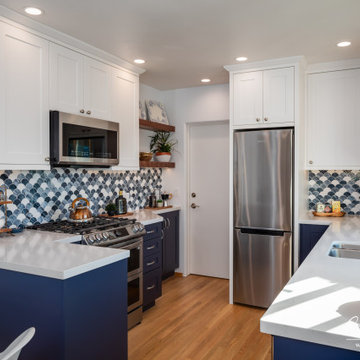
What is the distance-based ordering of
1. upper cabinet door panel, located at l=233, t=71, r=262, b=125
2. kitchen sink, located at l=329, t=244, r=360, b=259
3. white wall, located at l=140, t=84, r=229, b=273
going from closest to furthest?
kitchen sink, located at l=329, t=244, r=360, b=259
upper cabinet door panel, located at l=233, t=71, r=262, b=125
white wall, located at l=140, t=84, r=229, b=273

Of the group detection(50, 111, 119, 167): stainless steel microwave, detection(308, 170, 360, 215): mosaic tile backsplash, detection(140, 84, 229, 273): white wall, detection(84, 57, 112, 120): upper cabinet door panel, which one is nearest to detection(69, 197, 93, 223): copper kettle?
detection(50, 111, 119, 167): stainless steel microwave

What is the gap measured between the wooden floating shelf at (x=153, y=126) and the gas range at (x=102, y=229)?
1.26 meters

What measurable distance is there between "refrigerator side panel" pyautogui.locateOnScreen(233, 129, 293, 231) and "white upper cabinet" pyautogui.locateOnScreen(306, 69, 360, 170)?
49 centimetres

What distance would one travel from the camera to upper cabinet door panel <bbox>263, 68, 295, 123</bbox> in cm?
365

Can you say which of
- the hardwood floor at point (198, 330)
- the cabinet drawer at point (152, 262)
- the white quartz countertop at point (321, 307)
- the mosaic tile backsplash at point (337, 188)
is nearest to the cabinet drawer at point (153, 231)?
the cabinet drawer at point (152, 262)

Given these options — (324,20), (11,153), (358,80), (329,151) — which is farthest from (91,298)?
(358,80)

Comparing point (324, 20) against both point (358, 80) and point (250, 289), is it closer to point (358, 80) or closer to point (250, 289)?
point (358, 80)

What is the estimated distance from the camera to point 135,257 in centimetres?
335

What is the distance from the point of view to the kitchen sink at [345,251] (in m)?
2.44

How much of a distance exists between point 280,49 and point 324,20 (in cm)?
67

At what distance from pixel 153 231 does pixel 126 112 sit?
4.12 ft

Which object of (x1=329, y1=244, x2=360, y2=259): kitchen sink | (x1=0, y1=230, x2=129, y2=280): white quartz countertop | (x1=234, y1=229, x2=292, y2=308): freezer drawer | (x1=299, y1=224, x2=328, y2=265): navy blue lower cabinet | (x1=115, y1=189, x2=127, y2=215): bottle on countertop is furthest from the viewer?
(x1=115, y1=189, x2=127, y2=215): bottle on countertop

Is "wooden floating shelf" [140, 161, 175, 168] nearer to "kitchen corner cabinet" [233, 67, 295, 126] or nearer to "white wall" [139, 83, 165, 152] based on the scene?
"white wall" [139, 83, 165, 152]

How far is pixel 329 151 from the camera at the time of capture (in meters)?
3.89
